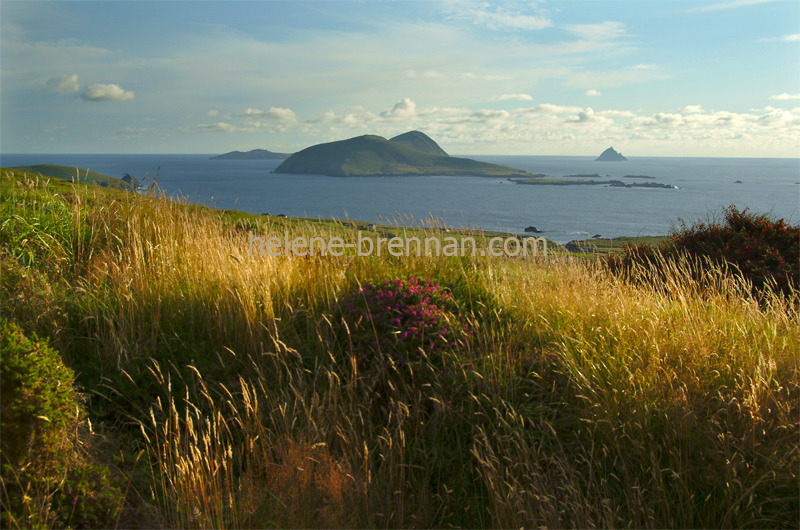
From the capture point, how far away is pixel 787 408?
11.1ft

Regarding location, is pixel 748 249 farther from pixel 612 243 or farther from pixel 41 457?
pixel 41 457

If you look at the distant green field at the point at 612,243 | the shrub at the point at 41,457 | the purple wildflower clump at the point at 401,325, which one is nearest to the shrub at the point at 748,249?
the distant green field at the point at 612,243

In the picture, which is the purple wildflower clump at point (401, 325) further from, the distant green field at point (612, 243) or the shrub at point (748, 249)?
the distant green field at point (612, 243)

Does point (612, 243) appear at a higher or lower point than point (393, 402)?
higher

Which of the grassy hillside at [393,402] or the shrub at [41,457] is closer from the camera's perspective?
the shrub at [41,457]

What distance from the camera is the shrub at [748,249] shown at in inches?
296

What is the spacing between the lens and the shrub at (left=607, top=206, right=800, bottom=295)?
752cm

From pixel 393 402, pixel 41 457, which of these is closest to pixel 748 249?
pixel 393 402

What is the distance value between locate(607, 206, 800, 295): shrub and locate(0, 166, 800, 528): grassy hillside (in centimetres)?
298

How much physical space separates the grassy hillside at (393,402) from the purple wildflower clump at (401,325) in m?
0.02

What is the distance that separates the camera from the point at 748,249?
8.05 metres

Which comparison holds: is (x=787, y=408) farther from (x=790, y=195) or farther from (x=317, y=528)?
(x=790, y=195)

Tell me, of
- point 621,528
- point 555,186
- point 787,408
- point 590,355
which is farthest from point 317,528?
point 555,186

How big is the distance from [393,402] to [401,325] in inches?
43.2
